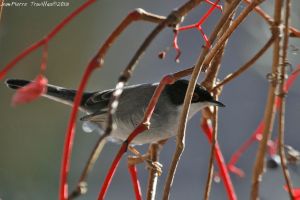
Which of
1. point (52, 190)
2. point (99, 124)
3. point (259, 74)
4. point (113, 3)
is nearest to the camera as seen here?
point (99, 124)

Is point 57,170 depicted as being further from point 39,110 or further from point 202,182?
point 202,182

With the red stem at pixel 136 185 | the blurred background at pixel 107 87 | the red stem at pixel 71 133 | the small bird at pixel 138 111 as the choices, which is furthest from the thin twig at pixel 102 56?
the blurred background at pixel 107 87

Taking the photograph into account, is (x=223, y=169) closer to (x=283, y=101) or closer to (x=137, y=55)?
(x=283, y=101)

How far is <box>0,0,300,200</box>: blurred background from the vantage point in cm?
292

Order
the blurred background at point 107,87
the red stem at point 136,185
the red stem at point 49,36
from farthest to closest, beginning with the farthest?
the blurred background at point 107,87
the red stem at point 136,185
the red stem at point 49,36

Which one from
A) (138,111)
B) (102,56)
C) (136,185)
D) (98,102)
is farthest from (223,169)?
(98,102)

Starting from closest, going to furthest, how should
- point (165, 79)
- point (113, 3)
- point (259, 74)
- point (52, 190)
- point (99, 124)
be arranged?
point (165, 79) < point (99, 124) < point (52, 190) < point (259, 74) < point (113, 3)

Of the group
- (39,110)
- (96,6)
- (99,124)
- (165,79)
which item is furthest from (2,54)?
(165,79)

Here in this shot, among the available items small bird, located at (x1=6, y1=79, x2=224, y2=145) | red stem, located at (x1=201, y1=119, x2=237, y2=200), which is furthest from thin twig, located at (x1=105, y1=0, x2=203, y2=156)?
small bird, located at (x1=6, y1=79, x2=224, y2=145)

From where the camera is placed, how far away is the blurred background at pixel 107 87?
9.57 feet

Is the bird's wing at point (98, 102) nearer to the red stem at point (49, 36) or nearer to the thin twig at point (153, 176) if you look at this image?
the thin twig at point (153, 176)

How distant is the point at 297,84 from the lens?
3000 millimetres

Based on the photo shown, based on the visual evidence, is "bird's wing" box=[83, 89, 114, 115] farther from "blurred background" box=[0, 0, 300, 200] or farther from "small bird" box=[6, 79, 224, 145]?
"blurred background" box=[0, 0, 300, 200]

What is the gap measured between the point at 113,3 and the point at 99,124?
7.00ft
